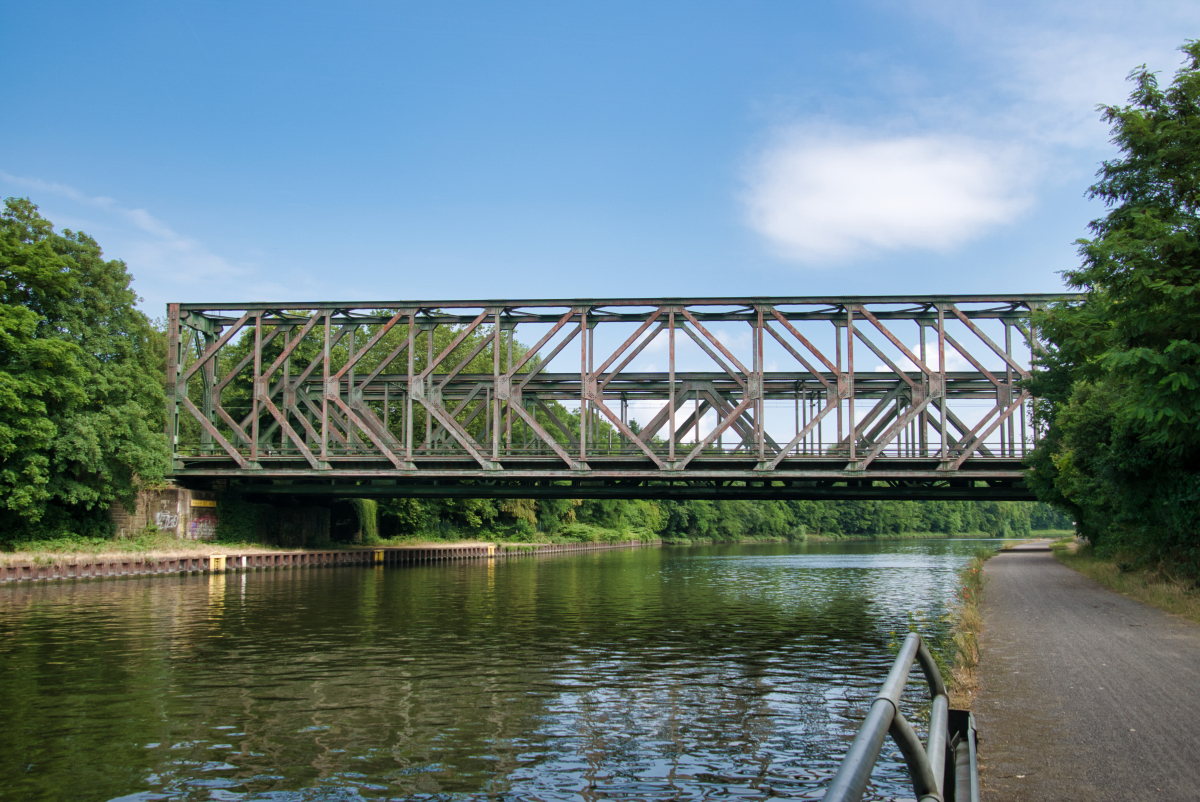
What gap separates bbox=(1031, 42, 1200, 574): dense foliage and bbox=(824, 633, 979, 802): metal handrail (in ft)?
43.3

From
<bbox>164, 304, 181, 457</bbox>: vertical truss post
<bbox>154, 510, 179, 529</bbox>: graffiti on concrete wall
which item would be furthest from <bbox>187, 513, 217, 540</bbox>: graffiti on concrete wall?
<bbox>164, 304, 181, 457</bbox>: vertical truss post

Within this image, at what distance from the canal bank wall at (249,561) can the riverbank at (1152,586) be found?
41.2 meters

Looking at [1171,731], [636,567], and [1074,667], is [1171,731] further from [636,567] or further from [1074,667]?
[636,567]

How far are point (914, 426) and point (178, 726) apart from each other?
48598 millimetres

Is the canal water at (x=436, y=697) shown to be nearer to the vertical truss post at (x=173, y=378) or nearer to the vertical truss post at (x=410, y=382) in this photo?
the vertical truss post at (x=410, y=382)

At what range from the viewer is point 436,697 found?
15.9 meters

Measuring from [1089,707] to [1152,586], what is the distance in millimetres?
16770

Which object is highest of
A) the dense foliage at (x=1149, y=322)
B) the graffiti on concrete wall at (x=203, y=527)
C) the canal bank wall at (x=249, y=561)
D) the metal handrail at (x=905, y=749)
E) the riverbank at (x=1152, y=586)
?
the dense foliage at (x=1149, y=322)

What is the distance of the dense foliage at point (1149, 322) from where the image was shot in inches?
685

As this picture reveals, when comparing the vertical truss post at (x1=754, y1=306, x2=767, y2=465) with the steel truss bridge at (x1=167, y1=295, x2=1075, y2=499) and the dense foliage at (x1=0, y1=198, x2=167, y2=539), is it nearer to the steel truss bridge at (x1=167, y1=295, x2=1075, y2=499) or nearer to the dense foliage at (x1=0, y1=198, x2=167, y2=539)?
the steel truss bridge at (x1=167, y1=295, x2=1075, y2=499)

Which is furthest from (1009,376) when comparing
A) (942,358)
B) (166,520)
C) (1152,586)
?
(166,520)

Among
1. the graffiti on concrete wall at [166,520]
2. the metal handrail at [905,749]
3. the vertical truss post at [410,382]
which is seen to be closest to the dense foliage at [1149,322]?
the metal handrail at [905,749]

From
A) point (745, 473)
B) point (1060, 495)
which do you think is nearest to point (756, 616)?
point (745, 473)

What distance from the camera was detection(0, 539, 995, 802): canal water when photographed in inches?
439
